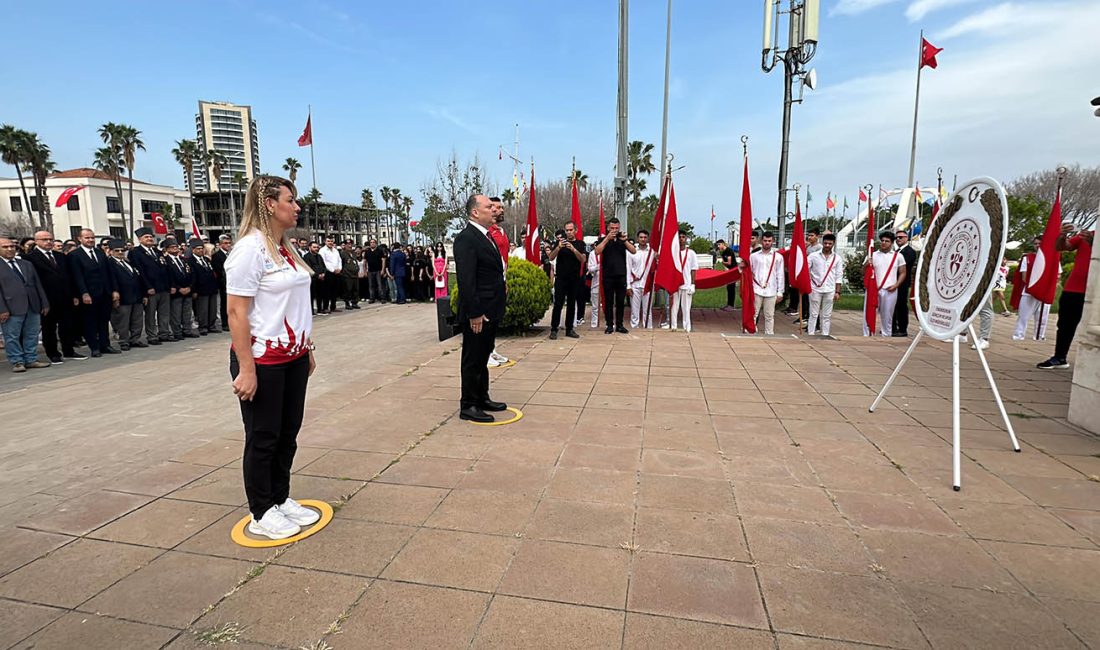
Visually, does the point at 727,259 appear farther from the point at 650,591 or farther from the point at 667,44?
the point at 650,591

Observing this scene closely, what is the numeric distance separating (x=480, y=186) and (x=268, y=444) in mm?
25802

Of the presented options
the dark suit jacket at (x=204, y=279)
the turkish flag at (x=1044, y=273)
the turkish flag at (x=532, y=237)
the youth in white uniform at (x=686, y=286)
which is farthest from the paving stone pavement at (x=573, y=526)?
the turkish flag at (x=532, y=237)

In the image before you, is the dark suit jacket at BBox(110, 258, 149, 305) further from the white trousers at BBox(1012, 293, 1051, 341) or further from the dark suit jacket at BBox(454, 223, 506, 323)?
the white trousers at BBox(1012, 293, 1051, 341)

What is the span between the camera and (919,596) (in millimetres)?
2246

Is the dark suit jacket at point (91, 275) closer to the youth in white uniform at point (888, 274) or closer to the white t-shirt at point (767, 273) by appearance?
the white t-shirt at point (767, 273)

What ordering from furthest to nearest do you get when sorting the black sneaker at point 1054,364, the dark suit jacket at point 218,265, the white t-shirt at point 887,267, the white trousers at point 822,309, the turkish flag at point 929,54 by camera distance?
1. the turkish flag at point 929,54
2. the dark suit jacket at point 218,265
3. the white trousers at point 822,309
4. the white t-shirt at point 887,267
5. the black sneaker at point 1054,364

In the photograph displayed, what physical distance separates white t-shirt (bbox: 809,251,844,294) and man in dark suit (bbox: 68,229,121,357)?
11436mm

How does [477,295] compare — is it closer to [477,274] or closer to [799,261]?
[477,274]

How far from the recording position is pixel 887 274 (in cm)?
916

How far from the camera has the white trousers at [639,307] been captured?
34.0ft

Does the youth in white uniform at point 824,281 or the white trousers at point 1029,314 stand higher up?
the youth in white uniform at point 824,281

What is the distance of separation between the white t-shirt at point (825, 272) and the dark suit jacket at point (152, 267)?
11260 millimetres

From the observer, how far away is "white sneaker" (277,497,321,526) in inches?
110

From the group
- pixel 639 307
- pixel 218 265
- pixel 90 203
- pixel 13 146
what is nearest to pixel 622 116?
pixel 639 307
